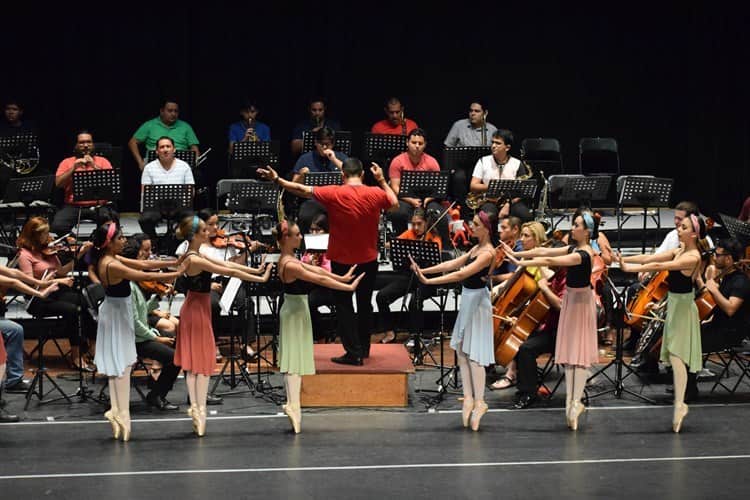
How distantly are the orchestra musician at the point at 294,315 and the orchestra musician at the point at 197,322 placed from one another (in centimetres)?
22

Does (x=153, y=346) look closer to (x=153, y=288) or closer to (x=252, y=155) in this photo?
(x=153, y=288)

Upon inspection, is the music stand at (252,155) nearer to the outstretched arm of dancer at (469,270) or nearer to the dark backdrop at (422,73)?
the dark backdrop at (422,73)

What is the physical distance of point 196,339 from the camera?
898 centimetres

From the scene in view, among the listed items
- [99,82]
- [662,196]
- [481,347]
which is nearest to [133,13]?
[99,82]

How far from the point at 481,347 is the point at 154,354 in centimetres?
259

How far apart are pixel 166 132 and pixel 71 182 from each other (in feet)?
5.54

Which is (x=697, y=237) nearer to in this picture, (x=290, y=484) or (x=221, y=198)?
(x=290, y=484)

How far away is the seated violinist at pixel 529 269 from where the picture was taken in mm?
10117

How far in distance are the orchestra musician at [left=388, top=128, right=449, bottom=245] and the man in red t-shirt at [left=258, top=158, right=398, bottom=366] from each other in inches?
91.1

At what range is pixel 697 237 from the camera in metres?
9.10

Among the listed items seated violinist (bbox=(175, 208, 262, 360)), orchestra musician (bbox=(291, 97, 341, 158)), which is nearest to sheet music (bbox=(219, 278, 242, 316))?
seated violinist (bbox=(175, 208, 262, 360))

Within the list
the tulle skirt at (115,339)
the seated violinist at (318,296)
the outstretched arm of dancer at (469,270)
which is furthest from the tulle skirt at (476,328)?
the tulle skirt at (115,339)

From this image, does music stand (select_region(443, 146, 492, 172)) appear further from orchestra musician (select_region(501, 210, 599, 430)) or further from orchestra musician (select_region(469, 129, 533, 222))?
orchestra musician (select_region(501, 210, 599, 430))

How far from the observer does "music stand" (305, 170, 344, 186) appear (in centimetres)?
1207
